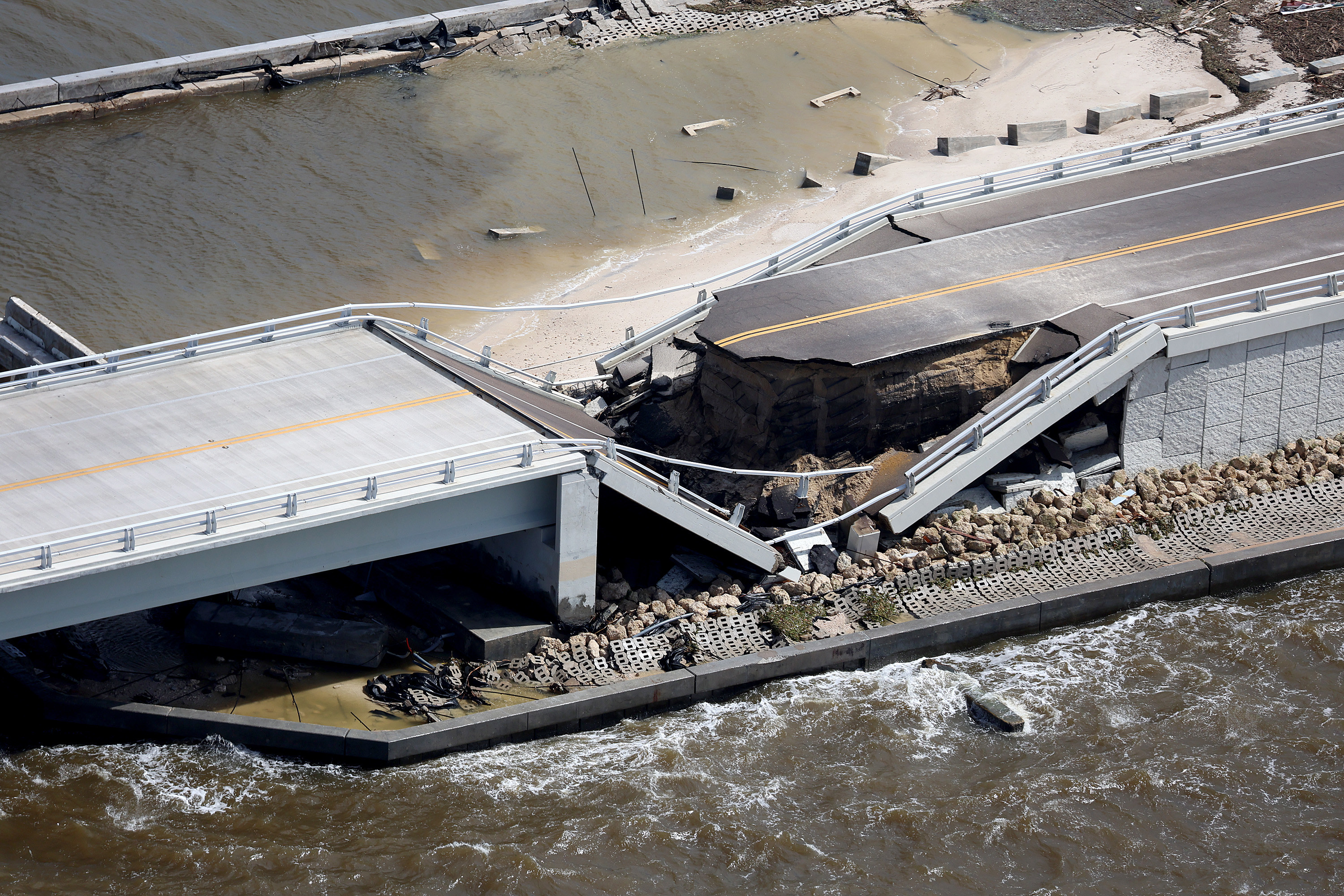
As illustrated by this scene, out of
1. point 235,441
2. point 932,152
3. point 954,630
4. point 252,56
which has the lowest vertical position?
point 954,630

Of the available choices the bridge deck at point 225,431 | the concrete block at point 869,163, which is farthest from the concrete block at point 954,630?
the concrete block at point 869,163

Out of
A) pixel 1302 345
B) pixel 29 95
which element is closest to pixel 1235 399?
pixel 1302 345

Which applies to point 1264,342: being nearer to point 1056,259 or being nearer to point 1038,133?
point 1056,259

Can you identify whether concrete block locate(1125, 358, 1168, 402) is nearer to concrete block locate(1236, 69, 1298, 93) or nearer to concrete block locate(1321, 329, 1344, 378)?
concrete block locate(1321, 329, 1344, 378)

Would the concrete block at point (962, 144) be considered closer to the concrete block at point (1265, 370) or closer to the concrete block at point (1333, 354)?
the concrete block at point (1333, 354)

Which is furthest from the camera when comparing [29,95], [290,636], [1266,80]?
[29,95]

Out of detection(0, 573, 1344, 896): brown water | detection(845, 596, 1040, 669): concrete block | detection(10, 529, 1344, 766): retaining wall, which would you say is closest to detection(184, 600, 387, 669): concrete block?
detection(10, 529, 1344, 766): retaining wall
